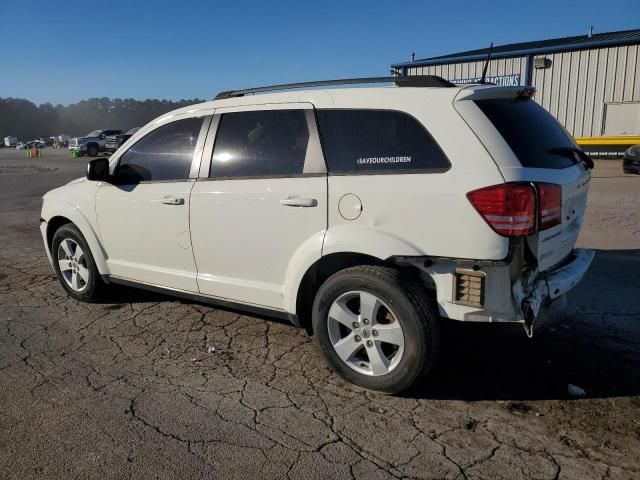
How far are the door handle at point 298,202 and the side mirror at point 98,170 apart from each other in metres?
1.91

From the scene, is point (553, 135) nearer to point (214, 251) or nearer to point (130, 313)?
point (214, 251)

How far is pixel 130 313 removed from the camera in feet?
16.2

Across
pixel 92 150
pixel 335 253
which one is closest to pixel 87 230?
pixel 335 253

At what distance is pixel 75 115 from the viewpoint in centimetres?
12769

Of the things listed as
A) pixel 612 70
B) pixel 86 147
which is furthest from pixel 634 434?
pixel 86 147

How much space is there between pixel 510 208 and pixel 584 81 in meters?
22.2

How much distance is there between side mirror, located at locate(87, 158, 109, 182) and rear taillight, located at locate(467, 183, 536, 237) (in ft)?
10.6

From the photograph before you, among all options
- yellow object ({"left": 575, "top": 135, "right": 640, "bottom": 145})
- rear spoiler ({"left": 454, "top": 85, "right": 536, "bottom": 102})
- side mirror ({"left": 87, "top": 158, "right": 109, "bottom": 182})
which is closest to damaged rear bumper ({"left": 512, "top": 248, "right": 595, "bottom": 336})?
rear spoiler ({"left": 454, "top": 85, "right": 536, "bottom": 102})

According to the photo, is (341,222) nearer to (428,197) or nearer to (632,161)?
(428,197)

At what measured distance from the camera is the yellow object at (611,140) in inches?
830

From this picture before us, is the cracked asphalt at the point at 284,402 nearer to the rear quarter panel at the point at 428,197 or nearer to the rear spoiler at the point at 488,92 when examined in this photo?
the rear quarter panel at the point at 428,197

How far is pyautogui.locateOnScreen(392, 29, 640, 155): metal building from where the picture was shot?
68.9 feet

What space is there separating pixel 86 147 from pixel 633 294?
128 feet

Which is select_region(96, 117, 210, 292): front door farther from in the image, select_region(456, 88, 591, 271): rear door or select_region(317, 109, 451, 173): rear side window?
select_region(456, 88, 591, 271): rear door
